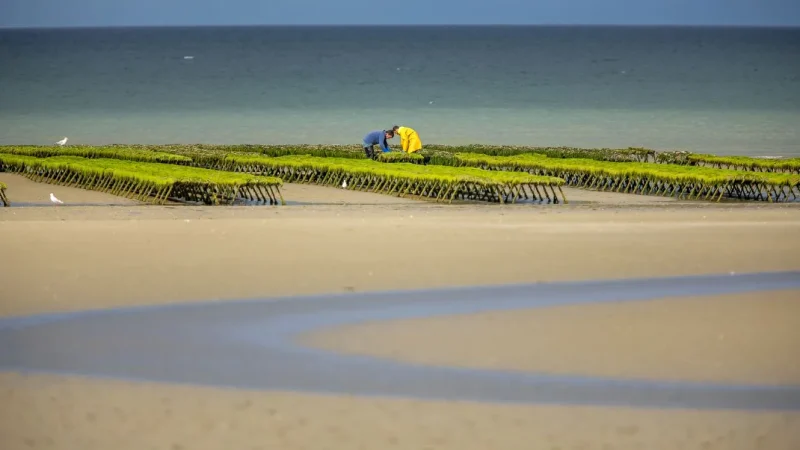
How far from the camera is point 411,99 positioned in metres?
79.6

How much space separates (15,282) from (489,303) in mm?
6246

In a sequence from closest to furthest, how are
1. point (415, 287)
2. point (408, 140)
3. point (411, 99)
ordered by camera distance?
point (415, 287) < point (408, 140) < point (411, 99)

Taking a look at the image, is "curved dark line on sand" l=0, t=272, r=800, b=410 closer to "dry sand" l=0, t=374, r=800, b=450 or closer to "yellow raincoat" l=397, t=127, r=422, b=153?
"dry sand" l=0, t=374, r=800, b=450

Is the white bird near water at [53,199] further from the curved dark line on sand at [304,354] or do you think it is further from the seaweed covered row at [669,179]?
the curved dark line on sand at [304,354]

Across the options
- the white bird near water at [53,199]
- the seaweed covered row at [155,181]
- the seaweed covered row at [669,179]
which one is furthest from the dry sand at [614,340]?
the white bird near water at [53,199]

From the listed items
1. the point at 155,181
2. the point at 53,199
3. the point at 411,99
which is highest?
the point at 411,99

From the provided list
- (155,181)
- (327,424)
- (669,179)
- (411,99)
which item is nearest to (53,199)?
(155,181)

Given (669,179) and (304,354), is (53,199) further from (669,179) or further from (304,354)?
(304,354)

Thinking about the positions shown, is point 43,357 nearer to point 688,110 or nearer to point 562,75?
point 688,110

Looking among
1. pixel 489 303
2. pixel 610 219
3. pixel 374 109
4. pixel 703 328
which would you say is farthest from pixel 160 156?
pixel 374 109

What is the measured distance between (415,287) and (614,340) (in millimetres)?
3565

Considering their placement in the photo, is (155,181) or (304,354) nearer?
(304,354)

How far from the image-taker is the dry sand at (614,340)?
12.6 m

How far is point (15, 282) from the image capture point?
52.8ft
